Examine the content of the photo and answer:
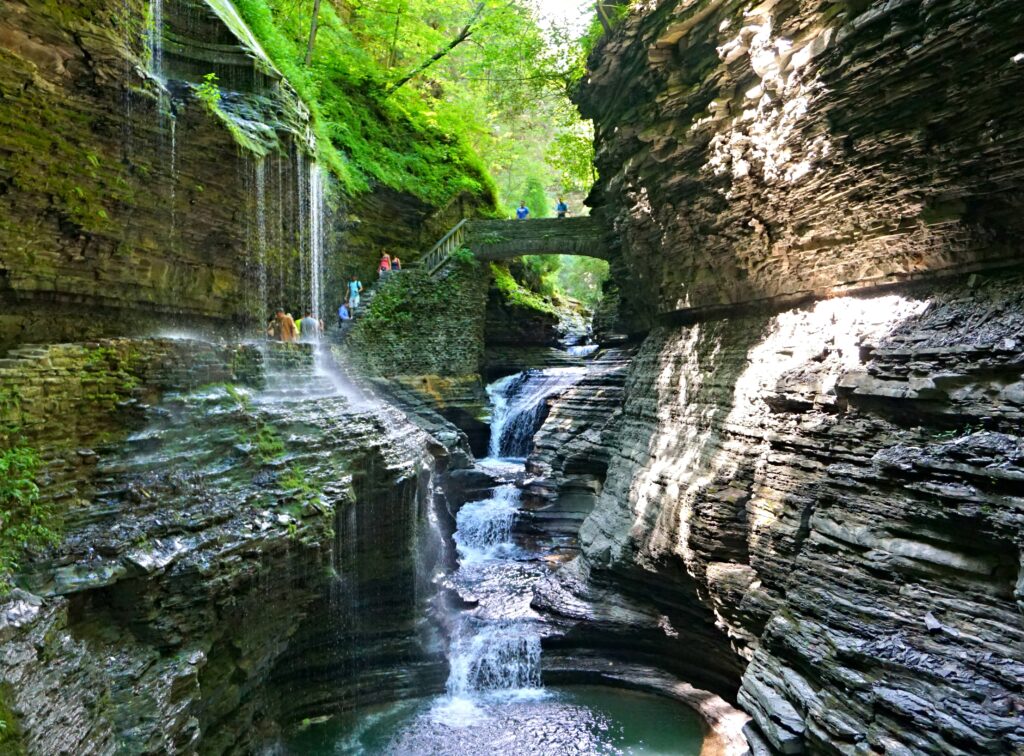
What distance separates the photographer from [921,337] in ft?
20.8

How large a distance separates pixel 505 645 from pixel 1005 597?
7351 mm

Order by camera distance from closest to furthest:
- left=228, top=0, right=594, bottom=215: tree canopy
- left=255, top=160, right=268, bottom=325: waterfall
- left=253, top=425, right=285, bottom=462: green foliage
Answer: left=253, top=425, right=285, bottom=462: green foliage
left=255, top=160, right=268, bottom=325: waterfall
left=228, top=0, right=594, bottom=215: tree canopy

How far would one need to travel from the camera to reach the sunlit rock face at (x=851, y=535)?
4.96 metres

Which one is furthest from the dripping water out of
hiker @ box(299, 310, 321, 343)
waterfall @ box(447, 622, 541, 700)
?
waterfall @ box(447, 622, 541, 700)

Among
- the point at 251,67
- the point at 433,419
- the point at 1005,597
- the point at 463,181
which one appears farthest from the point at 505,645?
the point at 463,181

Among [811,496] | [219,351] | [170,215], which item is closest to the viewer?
[811,496]

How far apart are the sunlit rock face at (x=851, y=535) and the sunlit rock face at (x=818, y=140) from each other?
67 cm

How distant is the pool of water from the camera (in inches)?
314

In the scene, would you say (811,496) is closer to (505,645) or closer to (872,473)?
(872,473)

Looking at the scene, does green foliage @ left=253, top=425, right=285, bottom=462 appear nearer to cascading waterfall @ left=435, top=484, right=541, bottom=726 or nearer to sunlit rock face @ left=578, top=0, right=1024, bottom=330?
cascading waterfall @ left=435, top=484, right=541, bottom=726

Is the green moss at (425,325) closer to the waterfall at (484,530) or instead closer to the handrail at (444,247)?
the handrail at (444,247)

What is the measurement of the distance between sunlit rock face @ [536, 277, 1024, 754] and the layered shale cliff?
3 centimetres

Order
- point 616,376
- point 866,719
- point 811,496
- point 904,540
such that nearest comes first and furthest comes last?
point 866,719 → point 904,540 → point 811,496 → point 616,376

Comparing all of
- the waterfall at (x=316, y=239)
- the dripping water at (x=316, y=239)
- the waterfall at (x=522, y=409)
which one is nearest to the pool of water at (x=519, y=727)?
the dripping water at (x=316, y=239)
